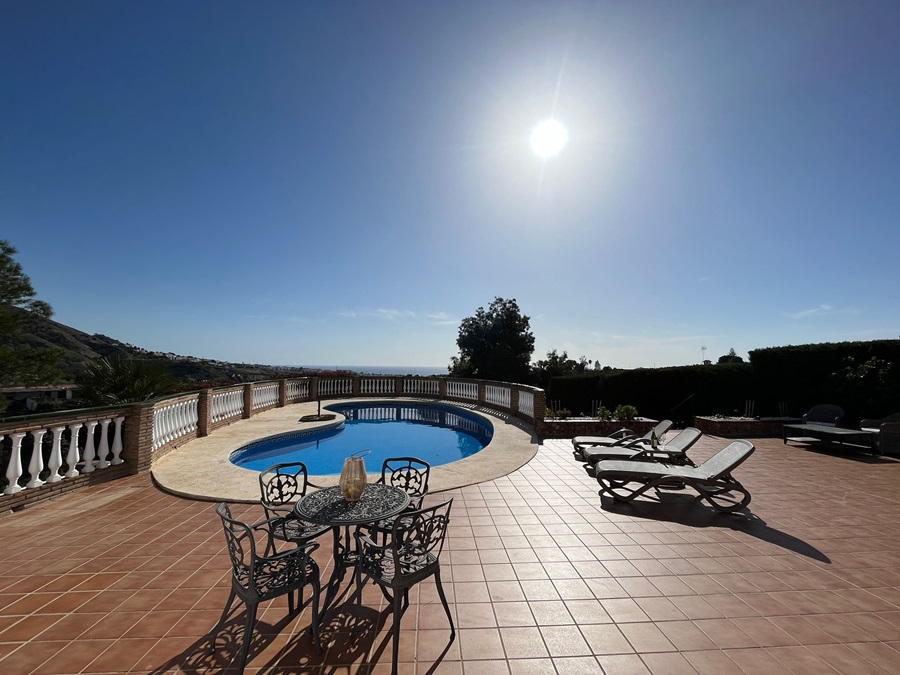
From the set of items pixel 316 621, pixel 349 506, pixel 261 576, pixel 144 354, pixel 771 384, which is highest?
pixel 144 354

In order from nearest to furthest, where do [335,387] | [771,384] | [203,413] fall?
[203,413], [771,384], [335,387]

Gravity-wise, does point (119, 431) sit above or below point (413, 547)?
above

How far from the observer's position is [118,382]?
336 inches

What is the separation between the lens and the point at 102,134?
32.6ft

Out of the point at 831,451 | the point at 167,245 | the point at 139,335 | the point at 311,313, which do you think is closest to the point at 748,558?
the point at 831,451

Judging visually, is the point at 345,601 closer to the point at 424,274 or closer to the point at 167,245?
the point at 424,274

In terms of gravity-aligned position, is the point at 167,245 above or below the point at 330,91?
below

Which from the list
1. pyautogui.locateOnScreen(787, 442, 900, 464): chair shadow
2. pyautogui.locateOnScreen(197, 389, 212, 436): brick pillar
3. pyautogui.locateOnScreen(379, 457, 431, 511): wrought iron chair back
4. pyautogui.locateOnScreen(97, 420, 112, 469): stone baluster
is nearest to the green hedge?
pyautogui.locateOnScreen(787, 442, 900, 464): chair shadow

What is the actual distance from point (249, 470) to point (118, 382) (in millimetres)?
5179

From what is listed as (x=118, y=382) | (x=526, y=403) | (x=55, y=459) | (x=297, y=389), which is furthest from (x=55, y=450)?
(x=297, y=389)

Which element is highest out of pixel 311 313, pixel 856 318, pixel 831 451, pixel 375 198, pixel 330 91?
pixel 330 91

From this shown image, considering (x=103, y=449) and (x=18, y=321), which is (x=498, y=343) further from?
(x=18, y=321)

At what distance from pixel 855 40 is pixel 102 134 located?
62.3 feet

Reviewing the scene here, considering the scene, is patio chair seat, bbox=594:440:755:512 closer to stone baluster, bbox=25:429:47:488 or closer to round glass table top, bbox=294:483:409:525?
round glass table top, bbox=294:483:409:525
